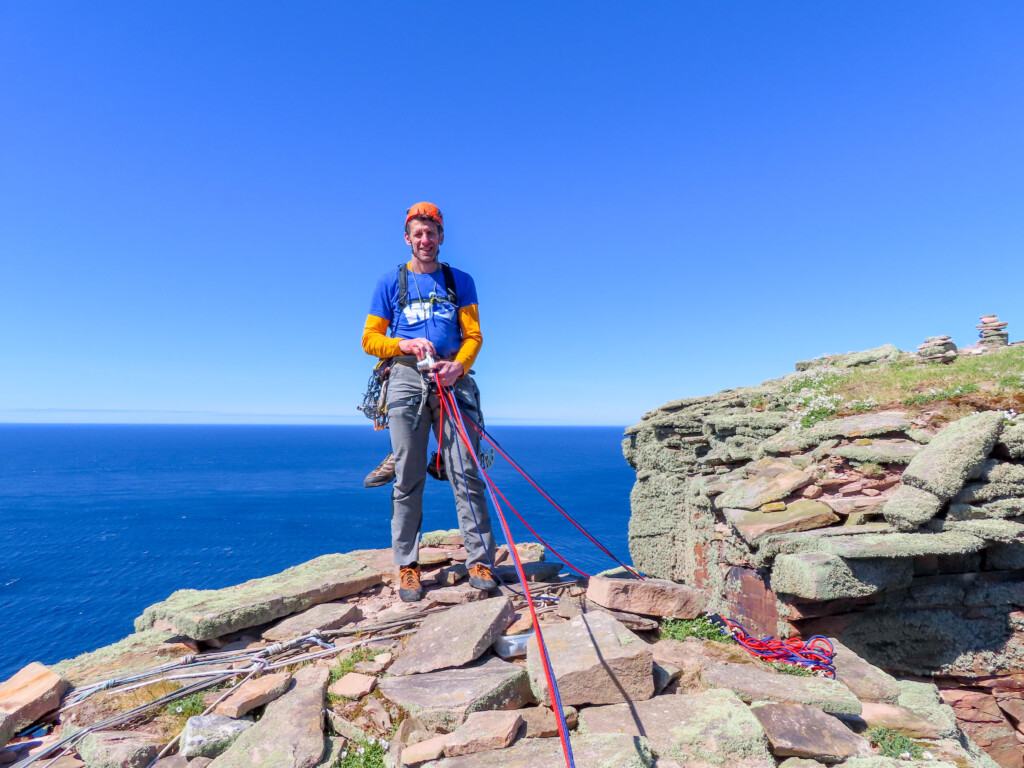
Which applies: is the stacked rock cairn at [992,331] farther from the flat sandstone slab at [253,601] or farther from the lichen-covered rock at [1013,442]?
the flat sandstone slab at [253,601]

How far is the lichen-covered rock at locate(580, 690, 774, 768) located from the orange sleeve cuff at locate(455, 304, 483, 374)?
3.49 m

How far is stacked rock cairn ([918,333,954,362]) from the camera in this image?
31.6ft

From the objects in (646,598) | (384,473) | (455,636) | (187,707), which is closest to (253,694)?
(187,707)

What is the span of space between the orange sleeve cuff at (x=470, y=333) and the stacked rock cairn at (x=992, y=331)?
43.2 feet

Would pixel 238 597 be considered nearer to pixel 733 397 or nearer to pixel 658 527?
pixel 733 397

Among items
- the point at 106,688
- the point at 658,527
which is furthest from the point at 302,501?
the point at 106,688

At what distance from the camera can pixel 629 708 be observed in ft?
10.6

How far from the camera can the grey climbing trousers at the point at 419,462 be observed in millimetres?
5508

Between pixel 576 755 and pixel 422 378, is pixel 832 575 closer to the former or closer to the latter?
pixel 576 755

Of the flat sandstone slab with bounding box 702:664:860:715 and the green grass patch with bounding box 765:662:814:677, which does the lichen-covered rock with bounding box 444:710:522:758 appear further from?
the green grass patch with bounding box 765:662:814:677

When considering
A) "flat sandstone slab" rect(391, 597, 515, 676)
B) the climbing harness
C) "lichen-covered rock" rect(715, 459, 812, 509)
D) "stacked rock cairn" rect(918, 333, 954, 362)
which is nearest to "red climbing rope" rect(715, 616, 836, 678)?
the climbing harness

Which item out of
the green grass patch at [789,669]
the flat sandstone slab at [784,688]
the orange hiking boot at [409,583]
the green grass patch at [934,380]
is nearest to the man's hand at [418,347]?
the orange hiking boot at [409,583]

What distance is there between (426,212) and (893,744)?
576cm

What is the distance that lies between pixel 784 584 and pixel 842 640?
1.32 m
